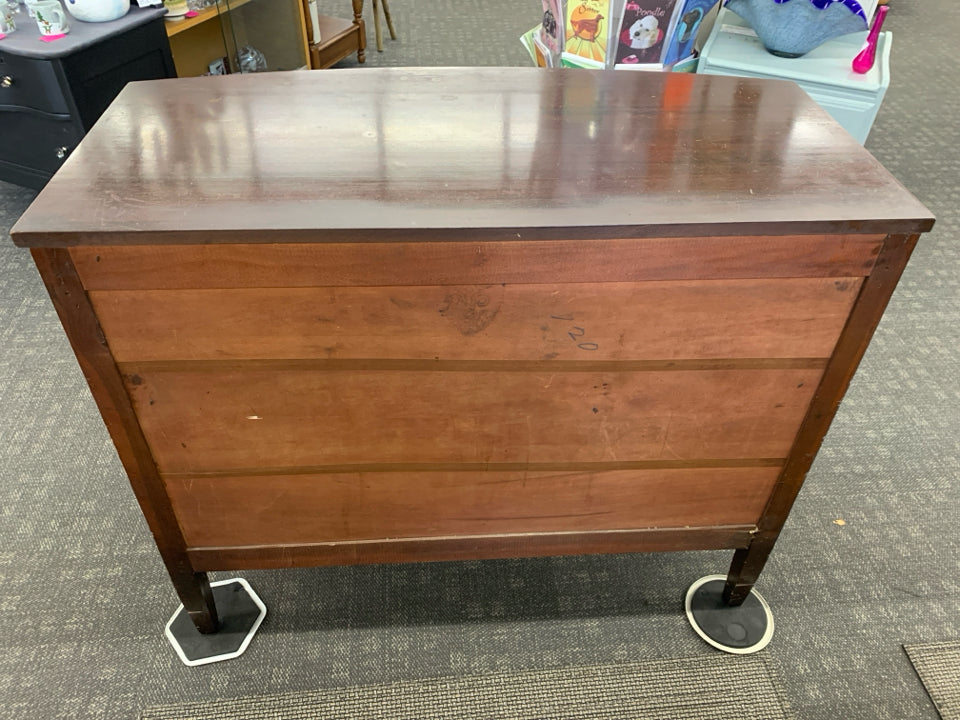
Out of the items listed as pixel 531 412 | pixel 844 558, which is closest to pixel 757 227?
pixel 531 412

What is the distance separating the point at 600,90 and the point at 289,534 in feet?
2.80

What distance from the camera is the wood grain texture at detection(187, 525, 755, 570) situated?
1.13 m

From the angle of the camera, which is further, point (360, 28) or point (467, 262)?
point (360, 28)

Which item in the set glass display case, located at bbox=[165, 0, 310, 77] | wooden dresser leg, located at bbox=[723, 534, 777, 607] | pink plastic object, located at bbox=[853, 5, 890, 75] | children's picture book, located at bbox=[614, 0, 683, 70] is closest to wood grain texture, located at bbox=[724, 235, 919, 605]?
wooden dresser leg, located at bbox=[723, 534, 777, 607]

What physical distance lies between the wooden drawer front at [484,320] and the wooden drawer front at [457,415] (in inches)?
1.6

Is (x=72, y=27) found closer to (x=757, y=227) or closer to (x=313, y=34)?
(x=313, y=34)

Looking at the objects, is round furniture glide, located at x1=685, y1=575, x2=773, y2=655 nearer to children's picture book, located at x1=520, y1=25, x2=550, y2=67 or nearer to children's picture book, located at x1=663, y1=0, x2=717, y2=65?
children's picture book, located at x1=663, y1=0, x2=717, y2=65

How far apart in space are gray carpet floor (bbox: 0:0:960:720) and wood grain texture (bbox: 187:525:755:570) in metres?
0.22

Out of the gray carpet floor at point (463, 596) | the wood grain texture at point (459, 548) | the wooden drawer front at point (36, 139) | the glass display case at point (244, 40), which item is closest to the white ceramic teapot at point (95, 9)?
the wooden drawer front at point (36, 139)

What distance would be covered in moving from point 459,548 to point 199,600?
45cm

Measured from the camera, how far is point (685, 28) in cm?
191

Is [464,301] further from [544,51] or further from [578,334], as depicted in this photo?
[544,51]

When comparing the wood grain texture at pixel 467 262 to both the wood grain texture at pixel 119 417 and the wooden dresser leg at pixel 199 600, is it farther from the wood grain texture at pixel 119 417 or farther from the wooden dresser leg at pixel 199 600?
the wooden dresser leg at pixel 199 600

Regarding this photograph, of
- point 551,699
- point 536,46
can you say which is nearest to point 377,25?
point 536,46
